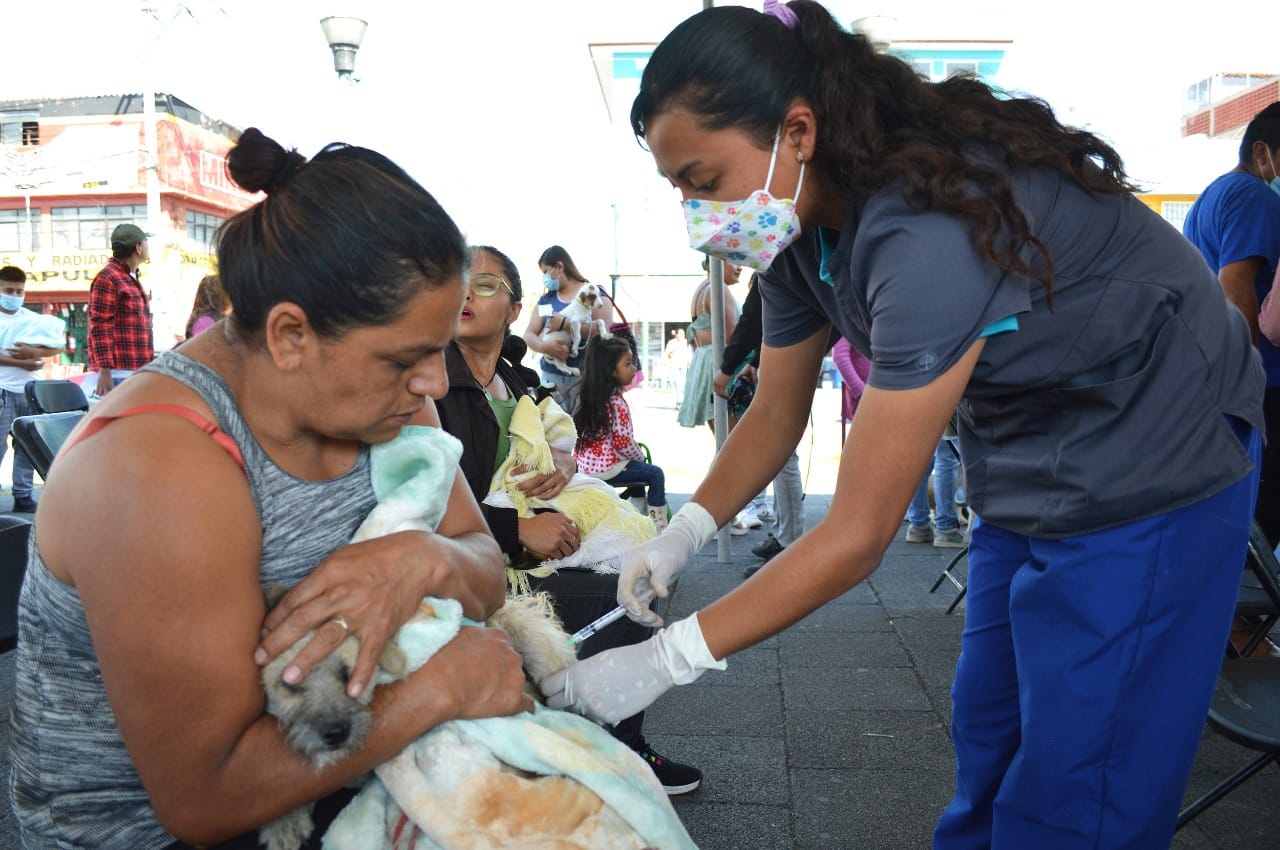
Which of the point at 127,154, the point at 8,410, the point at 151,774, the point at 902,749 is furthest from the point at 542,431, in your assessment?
the point at 127,154

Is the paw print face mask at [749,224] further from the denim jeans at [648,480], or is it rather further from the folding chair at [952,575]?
the denim jeans at [648,480]

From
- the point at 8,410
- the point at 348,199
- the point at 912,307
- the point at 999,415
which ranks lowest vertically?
the point at 8,410

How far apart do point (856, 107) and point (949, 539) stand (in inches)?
182

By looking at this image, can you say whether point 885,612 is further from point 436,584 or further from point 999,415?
point 436,584

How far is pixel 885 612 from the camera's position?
4297 mm

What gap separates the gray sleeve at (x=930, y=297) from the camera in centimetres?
123

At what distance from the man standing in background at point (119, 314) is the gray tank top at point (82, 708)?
5.82 metres

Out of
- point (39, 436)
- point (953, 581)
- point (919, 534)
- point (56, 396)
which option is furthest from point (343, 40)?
point (953, 581)

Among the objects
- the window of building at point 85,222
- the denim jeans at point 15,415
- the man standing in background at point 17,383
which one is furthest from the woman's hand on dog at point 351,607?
the window of building at point 85,222

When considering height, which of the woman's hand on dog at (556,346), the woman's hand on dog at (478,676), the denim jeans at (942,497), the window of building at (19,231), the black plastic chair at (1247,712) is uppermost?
the window of building at (19,231)

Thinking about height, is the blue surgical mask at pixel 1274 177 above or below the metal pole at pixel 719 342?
above

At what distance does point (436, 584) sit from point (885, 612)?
3.38 m

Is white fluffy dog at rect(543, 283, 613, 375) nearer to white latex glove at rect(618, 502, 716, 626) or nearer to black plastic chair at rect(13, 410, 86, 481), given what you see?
black plastic chair at rect(13, 410, 86, 481)

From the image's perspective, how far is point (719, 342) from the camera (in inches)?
195
